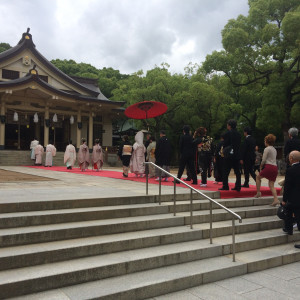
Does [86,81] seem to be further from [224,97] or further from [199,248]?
[199,248]

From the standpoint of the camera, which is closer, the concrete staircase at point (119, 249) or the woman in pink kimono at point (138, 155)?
the concrete staircase at point (119, 249)

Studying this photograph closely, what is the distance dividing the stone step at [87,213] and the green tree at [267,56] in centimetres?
1490

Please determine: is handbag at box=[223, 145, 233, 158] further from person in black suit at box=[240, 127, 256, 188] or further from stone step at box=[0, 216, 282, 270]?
stone step at box=[0, 216, 282, 270]

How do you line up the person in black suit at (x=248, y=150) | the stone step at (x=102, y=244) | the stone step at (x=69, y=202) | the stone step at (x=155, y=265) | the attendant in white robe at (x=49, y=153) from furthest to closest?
the attendant in white robe at (x=49, y=153) → the person in black suit at (x=248, y=150) → the stone step at (x=69, y=202) → the stone step at (x=102, y=244) → the stone step at (x=155, y=265)

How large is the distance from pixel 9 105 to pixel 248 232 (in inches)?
834

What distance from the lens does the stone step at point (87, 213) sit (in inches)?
164

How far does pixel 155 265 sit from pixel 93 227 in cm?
106

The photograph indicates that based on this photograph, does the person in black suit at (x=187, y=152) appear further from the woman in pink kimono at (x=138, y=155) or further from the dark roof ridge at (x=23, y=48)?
A: the dark roof ridge at (x=23, y=48)

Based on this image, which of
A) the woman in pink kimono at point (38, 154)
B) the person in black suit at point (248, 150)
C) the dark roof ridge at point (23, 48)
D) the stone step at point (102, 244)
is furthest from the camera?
the dark roof ridge at point (23, 48)

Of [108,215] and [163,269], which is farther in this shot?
[108,215]

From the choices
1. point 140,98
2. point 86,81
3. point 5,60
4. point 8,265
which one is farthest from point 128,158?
point 86,81

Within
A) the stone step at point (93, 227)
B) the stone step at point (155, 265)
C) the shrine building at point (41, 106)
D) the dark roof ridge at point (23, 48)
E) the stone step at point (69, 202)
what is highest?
the dark roof ridge at point (23, 48)

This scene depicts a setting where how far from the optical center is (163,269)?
3887 mm

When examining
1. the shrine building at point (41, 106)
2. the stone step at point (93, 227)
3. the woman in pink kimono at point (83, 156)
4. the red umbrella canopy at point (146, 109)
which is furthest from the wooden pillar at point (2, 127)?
the stone step at point (93, 227)
